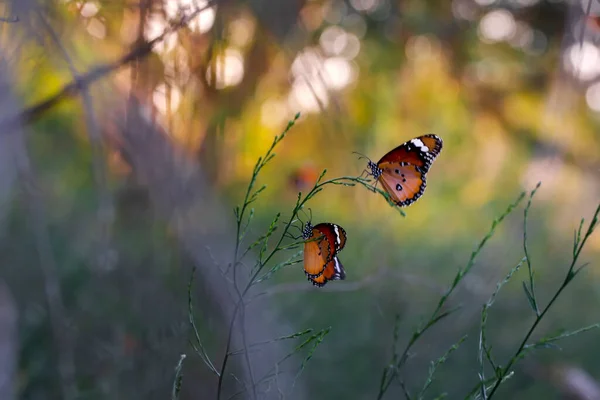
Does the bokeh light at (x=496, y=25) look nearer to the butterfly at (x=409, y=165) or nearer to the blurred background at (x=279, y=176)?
the blurred background at (x=279, y=176)

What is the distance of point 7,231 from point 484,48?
2178 mm

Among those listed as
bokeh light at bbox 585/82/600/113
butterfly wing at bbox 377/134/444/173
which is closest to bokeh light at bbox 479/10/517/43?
bokeh light at bbox 585/82/600/113

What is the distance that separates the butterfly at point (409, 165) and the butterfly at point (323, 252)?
0.42 feet

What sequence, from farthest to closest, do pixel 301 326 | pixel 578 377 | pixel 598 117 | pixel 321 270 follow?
pixel 598 117 → pixel 301 326 → pixel 578 377 → pixel 321 270

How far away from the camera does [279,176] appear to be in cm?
234

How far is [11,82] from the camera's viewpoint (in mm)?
854

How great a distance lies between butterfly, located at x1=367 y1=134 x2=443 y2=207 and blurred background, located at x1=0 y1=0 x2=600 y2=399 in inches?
8.8

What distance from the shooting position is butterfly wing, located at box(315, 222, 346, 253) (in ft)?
1.60

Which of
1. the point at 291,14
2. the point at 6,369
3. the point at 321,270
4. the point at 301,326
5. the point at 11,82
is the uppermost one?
the point at 291,14

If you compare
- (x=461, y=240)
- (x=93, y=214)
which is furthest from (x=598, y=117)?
(x=93, y=214)

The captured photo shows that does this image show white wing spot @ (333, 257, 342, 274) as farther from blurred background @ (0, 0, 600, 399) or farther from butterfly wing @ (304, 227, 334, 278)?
blurred background @ (0, 0, 600, 399)

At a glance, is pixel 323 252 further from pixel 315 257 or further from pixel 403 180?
pixel 403 180

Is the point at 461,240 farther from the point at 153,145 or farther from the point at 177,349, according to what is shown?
the point at 153,145

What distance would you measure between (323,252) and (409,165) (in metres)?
0.18
